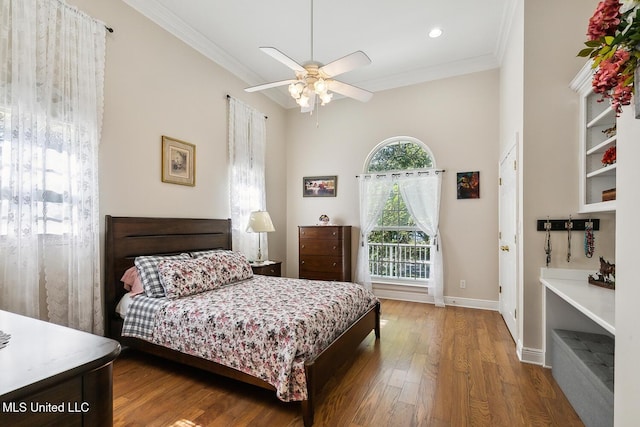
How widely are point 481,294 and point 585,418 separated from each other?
2459 millimetres

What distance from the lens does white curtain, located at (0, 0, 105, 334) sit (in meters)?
2.05

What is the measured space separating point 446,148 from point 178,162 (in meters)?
3.55

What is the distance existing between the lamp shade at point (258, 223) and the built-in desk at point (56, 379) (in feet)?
10.2

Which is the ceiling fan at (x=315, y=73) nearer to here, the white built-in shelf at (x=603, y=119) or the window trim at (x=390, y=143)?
the white built-in shelf at (x=603, y=119)

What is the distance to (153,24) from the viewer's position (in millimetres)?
3088

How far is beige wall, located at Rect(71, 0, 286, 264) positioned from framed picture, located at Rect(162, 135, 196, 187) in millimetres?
65

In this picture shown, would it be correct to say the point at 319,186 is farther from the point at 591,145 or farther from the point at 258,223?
the point at 591,145

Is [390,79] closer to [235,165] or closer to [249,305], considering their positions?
[235,165]

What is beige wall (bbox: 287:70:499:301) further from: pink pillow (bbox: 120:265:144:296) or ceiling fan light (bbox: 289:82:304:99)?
pink pillow (bbox: 120:265:144:296)

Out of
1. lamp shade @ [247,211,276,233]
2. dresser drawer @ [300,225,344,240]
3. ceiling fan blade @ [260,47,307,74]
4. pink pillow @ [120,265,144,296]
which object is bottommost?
pink pillow @ [120,265,144,296]

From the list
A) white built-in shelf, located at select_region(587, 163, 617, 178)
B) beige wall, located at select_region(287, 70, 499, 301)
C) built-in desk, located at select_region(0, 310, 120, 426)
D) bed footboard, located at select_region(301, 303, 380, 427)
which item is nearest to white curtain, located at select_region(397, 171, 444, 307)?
beige wall, located at select_region(287, 70, 499, 301)

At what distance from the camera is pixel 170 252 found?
10.3ft

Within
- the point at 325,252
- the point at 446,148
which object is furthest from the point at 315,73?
the point at 325,252

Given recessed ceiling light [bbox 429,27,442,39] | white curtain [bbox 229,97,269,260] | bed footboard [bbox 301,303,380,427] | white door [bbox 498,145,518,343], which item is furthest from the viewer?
white curtain [bbox 229,97,269,260]
